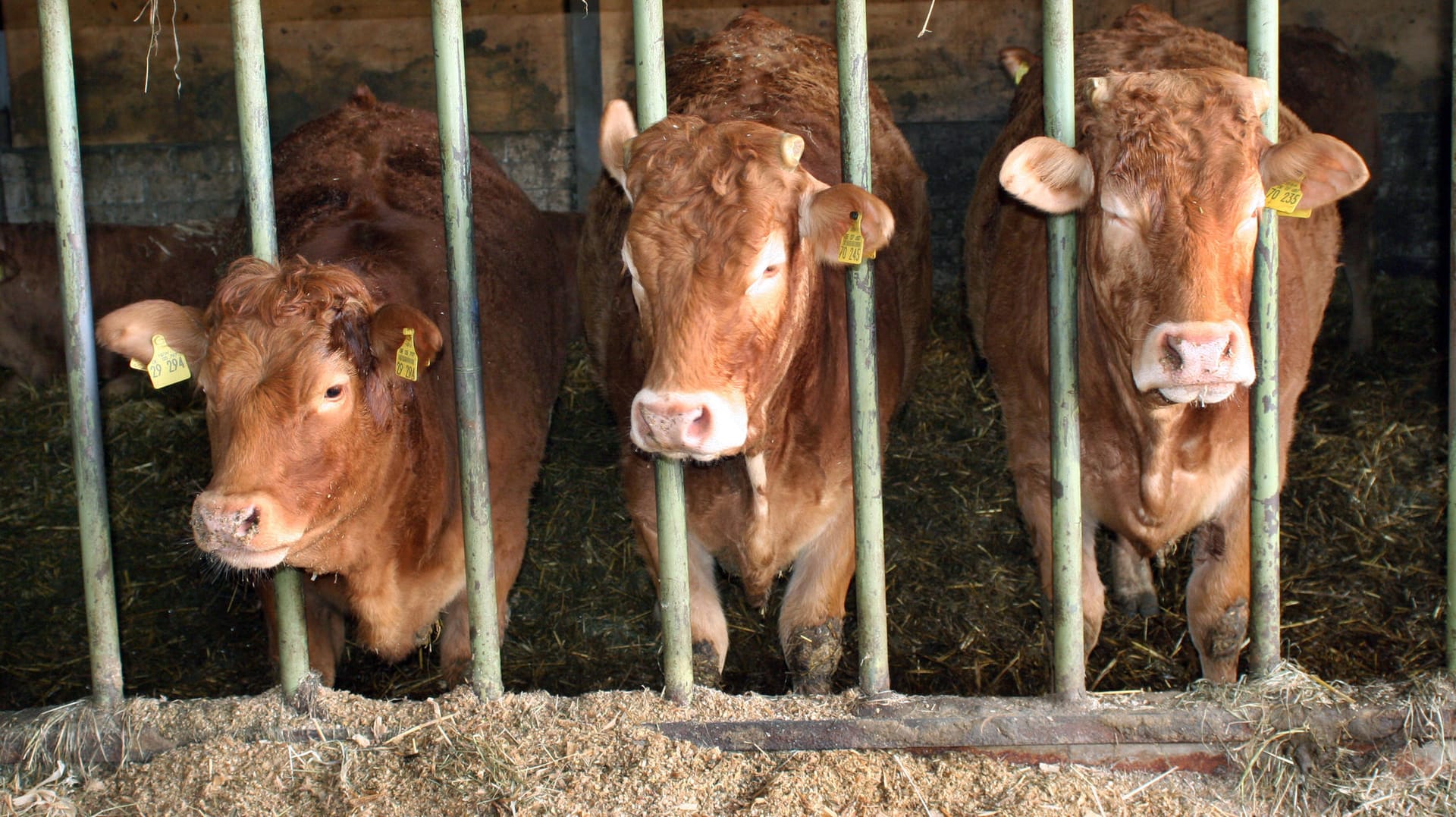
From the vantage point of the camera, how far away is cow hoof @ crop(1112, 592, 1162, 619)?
4.91 meters

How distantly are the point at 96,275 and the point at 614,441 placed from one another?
415 cm

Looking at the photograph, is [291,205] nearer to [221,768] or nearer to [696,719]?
[221,768]

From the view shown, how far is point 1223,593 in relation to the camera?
13.2 ft

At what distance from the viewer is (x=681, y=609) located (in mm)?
3328

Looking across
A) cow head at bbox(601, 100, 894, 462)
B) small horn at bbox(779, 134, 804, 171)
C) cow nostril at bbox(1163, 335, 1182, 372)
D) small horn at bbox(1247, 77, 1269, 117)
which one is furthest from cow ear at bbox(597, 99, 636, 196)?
small horn at bbox(1247, 77, 1269, 117)

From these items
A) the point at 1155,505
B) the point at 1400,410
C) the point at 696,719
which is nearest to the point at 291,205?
the point at 696,719

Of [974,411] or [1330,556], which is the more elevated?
[974,411]

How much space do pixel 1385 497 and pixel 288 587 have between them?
446 cm

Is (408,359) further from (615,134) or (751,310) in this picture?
(751,310)

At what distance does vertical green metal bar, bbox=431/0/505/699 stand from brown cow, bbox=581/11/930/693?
443 millimetres

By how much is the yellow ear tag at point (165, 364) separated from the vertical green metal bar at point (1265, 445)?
9.69 ft

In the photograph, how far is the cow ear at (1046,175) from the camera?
3.23 metres

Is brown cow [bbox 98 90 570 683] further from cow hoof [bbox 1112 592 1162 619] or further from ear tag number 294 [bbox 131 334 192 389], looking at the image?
cow hoof [bbox 1112 592 1162 619]

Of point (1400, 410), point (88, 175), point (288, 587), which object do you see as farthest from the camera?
point (88, 175)
